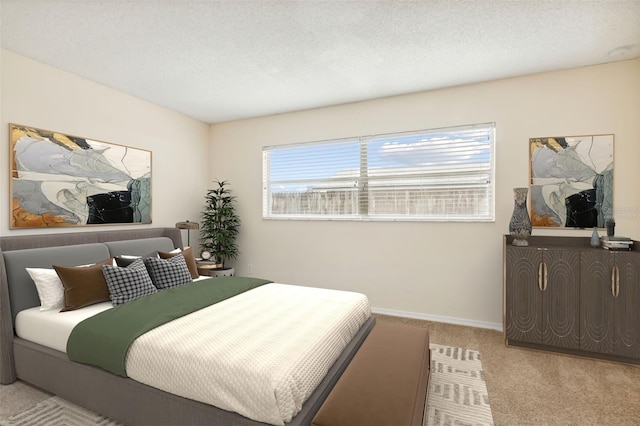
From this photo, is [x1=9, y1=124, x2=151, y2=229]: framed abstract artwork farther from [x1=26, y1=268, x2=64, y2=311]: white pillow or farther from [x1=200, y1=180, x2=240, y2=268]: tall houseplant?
[x1=200, y1=180, x2=240, y2=268]: tall houseplant

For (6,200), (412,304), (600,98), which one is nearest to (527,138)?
(600,98)

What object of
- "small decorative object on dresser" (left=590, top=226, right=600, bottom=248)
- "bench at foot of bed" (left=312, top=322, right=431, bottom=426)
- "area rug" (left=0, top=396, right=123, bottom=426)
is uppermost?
"small decorative object on dresser" (left=590, top=226, right=600, bottom=248)

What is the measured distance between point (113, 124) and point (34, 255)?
5.78ft

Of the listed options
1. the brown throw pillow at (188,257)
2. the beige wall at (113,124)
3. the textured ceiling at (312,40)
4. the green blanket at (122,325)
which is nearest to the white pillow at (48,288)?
the green blanket at (122,325)

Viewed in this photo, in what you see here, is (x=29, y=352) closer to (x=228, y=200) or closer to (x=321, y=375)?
(x=321, y=375)

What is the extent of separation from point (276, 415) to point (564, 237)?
337cm

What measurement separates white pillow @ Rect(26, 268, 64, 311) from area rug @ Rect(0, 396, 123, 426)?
2.34 ft

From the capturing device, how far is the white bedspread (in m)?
1.51

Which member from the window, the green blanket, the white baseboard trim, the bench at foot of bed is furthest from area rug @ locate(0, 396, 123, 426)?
the window

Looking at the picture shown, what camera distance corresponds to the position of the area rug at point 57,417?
1.94m

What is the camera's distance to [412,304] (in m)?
3.91

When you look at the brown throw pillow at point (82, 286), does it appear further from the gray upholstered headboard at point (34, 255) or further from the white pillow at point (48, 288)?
the gray upholstered headboard at point (34, 255)

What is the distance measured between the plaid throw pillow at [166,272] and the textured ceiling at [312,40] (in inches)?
78.7

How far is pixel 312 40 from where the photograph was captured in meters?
2.65
